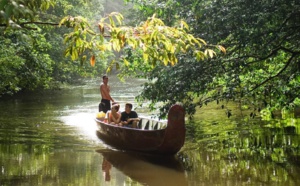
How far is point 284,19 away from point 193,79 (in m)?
2.46

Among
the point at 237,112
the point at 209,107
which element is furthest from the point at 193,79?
the point at 209,107

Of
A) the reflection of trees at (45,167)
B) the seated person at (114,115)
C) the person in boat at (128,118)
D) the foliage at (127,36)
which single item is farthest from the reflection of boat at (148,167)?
the foliage at (127,36)

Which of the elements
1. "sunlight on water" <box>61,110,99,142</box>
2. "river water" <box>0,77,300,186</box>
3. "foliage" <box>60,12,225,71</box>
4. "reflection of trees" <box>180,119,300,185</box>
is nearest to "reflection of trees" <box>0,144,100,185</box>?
"river water" <box>0,77,300,186</box>

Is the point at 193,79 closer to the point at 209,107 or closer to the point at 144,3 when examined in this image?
the point at 144,3

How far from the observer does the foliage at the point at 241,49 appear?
27.5ft

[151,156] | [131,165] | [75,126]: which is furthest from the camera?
[75,126]

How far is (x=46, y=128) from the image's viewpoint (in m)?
14.3

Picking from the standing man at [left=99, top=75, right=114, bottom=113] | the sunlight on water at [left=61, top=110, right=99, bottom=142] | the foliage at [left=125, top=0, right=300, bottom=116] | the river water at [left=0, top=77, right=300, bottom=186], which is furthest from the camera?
the standing man at [left=99, top=75, right=114, bottom=113]

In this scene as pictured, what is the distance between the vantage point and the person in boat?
11227mm

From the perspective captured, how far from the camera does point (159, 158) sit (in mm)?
9633

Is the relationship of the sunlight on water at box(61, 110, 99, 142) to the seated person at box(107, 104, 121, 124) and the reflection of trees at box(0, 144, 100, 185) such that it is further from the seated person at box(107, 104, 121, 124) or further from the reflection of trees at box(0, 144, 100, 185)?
the reflection of trees at box(0, 144, 100, 185)

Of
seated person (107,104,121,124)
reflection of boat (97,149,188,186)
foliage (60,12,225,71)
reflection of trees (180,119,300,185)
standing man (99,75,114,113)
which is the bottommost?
reflection of boat (97,149,188,186)

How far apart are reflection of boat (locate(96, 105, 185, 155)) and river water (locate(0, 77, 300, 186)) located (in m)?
0.24

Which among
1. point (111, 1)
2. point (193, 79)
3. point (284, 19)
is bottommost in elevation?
point (193, 79)
